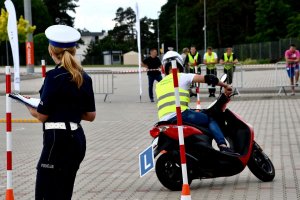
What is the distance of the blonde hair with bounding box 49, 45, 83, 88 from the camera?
16.7 ft

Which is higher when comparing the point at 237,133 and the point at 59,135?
the point at 59,135

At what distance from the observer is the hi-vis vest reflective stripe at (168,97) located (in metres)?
8.54

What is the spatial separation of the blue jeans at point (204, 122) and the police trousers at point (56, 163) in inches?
135

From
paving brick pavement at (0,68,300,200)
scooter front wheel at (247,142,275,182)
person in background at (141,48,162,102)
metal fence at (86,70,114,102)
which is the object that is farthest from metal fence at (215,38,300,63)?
scooter front wheel at (247,142,275,182)

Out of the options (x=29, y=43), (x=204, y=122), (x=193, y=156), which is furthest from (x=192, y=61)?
(x=29, y=43)

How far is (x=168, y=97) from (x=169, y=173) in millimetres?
901

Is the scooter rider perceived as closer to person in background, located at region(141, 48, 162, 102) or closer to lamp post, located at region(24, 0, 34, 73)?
person in background, located at region(141, 48, 162, 102)

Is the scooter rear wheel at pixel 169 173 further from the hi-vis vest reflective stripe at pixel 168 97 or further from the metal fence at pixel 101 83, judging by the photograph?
the metal fence at pixel 101 83

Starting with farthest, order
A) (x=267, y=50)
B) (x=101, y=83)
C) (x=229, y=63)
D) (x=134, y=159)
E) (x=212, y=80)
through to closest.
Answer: (x=267, y=50)
(x=101, y=83)
(x=229, y=63)
(x=134, y=159)
(x=212, y=80)

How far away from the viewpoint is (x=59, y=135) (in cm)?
511

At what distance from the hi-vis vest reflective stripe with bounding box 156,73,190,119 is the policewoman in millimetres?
3425

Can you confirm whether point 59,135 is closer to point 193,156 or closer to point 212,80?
point 212,80

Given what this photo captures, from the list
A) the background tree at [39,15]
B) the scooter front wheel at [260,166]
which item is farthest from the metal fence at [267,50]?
the scooter front wheel at [260,166]

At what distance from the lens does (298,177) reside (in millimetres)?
8945
